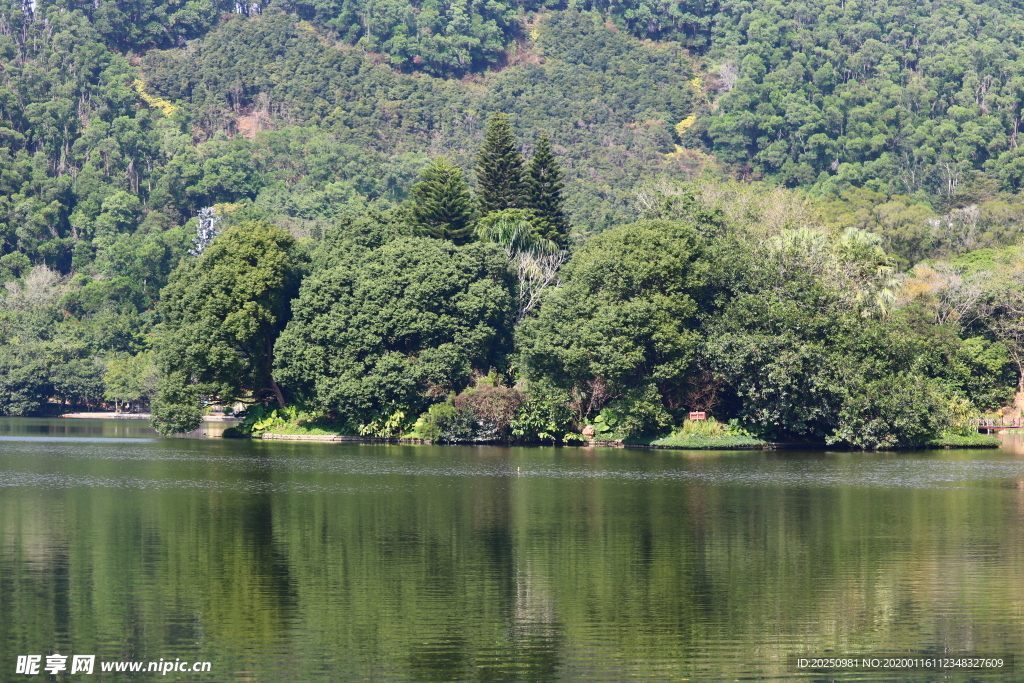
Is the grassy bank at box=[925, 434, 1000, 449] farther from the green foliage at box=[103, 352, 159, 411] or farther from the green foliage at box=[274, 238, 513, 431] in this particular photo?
the green foliage at box=[103, 352, 159, 411]

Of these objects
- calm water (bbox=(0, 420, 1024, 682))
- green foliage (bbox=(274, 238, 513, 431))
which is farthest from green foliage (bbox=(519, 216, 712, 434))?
calm water (bbox=(0, 420, 1024, 682))

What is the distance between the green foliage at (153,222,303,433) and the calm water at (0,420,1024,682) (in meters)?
20.4

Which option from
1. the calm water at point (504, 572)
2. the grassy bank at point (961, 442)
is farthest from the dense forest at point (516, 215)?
the calm water at point (504, 572)

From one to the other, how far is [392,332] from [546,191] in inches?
804

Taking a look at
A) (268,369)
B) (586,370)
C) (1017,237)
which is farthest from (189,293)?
(1017,237)

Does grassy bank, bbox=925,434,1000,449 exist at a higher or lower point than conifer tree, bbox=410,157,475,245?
lower

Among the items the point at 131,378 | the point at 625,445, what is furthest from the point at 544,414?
the point at 131,378

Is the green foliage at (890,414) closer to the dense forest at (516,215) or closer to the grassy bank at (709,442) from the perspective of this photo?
the dense forest at (516,215)

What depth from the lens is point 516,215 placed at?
240 ft

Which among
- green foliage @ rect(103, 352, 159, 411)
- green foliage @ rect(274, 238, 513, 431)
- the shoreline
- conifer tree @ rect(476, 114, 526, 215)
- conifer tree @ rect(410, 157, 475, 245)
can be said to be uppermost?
conifer tree @ rect(476, 114, 526, 215)

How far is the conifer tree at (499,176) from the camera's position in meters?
77.6

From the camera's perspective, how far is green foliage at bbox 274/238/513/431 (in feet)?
198

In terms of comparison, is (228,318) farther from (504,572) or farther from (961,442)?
(504,572)

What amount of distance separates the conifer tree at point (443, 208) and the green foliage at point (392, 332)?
7269mm
